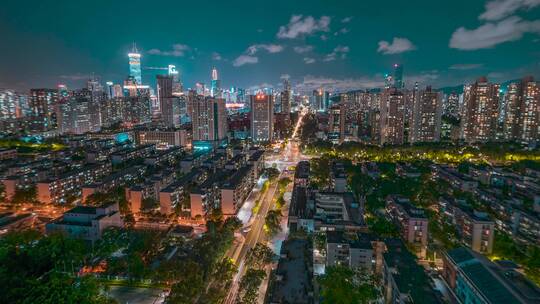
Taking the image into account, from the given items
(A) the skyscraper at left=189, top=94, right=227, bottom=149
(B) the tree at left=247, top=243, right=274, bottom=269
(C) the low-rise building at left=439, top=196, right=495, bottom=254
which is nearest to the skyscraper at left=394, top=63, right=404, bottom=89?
(A) the skyscraper at left=189, top=94, right=227, bottom=149

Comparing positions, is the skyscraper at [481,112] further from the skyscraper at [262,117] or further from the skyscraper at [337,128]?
the skyscraper at [262,117]

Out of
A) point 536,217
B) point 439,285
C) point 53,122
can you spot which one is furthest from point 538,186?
point 53,122

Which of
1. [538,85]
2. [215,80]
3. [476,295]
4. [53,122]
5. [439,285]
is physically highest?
[215,80]

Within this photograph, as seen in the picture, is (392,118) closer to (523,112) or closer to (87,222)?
(523,112)

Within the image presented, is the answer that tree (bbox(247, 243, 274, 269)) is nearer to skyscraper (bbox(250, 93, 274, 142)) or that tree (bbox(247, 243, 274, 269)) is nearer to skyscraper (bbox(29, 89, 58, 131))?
skyscraper (bbox(250, 93, 274, 142))

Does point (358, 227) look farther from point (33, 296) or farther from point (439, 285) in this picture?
point (33, 296)
